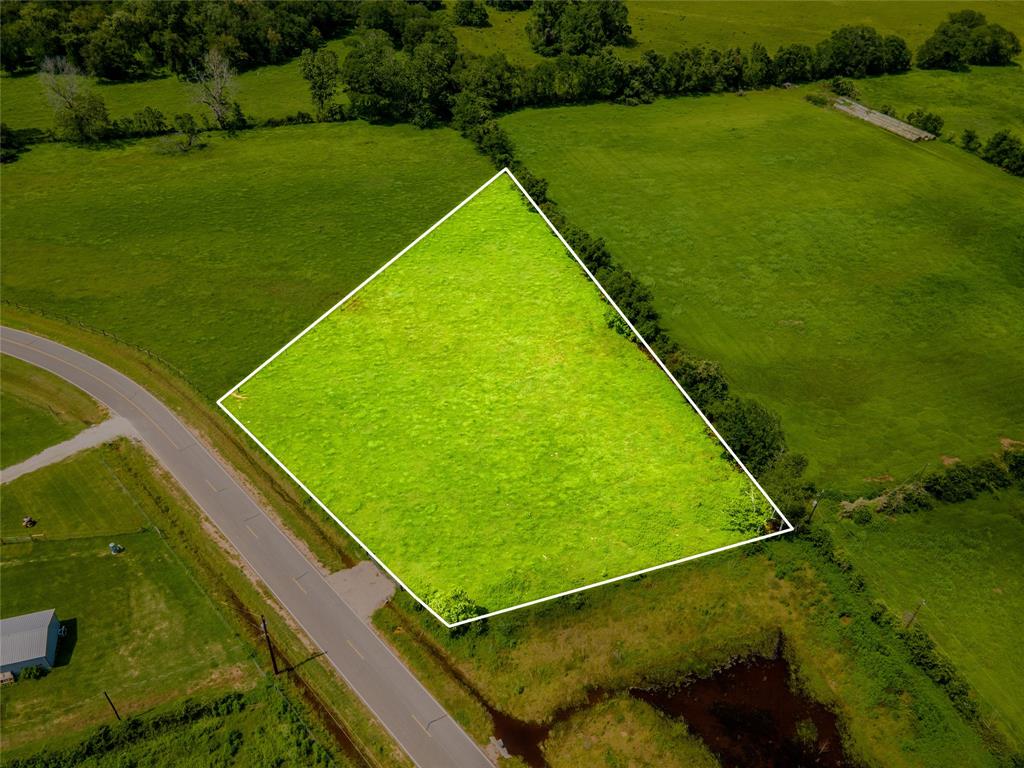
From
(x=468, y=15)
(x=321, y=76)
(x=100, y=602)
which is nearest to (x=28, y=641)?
(x=100, y=602)

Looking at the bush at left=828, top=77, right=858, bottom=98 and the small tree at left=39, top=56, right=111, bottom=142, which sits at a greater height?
the small tree at left=39, top=56, right=111, bottom=142

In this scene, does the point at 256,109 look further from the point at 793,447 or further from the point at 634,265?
the point at 793,447

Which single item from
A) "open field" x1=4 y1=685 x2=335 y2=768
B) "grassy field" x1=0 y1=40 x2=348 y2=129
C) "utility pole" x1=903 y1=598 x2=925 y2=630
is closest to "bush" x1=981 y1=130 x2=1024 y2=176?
"utility pole" x1=903 y1=598 x2=925 y2=630

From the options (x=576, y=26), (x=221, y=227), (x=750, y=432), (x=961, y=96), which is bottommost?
(x=750, y=432)

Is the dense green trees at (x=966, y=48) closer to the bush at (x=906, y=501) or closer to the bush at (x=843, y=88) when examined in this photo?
the bush at (x=843, y=88)

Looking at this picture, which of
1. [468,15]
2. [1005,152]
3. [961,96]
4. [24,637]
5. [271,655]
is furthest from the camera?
[468,15]

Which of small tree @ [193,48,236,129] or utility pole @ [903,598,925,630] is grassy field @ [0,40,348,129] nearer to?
small tree @ [193,48,236,129]

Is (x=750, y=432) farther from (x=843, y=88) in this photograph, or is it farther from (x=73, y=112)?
(x=73, y=112)
